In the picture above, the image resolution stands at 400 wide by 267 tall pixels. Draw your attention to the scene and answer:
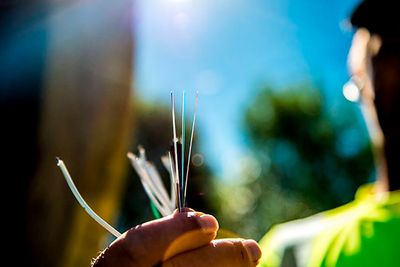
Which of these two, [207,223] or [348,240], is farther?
[348,240]

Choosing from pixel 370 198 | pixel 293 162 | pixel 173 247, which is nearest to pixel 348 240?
pixel 370 198

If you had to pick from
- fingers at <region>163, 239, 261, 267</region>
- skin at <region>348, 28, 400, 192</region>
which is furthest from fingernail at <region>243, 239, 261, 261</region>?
skin at <region>348, 28, 400, 192</region>

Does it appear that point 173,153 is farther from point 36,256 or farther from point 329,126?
point 329,126

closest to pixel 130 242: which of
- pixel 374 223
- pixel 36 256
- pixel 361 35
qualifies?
pixel 374 223

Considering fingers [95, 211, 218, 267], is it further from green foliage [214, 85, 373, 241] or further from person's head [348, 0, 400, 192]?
green foliage [214, 85, 373, 241]

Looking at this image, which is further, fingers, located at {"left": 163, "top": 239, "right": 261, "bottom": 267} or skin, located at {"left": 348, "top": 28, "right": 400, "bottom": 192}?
skin, located at {"left": 348, "top": 28, "right": 400, "bottom": 192}

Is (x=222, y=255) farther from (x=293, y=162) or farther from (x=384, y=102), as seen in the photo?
(x=293, y=162)
